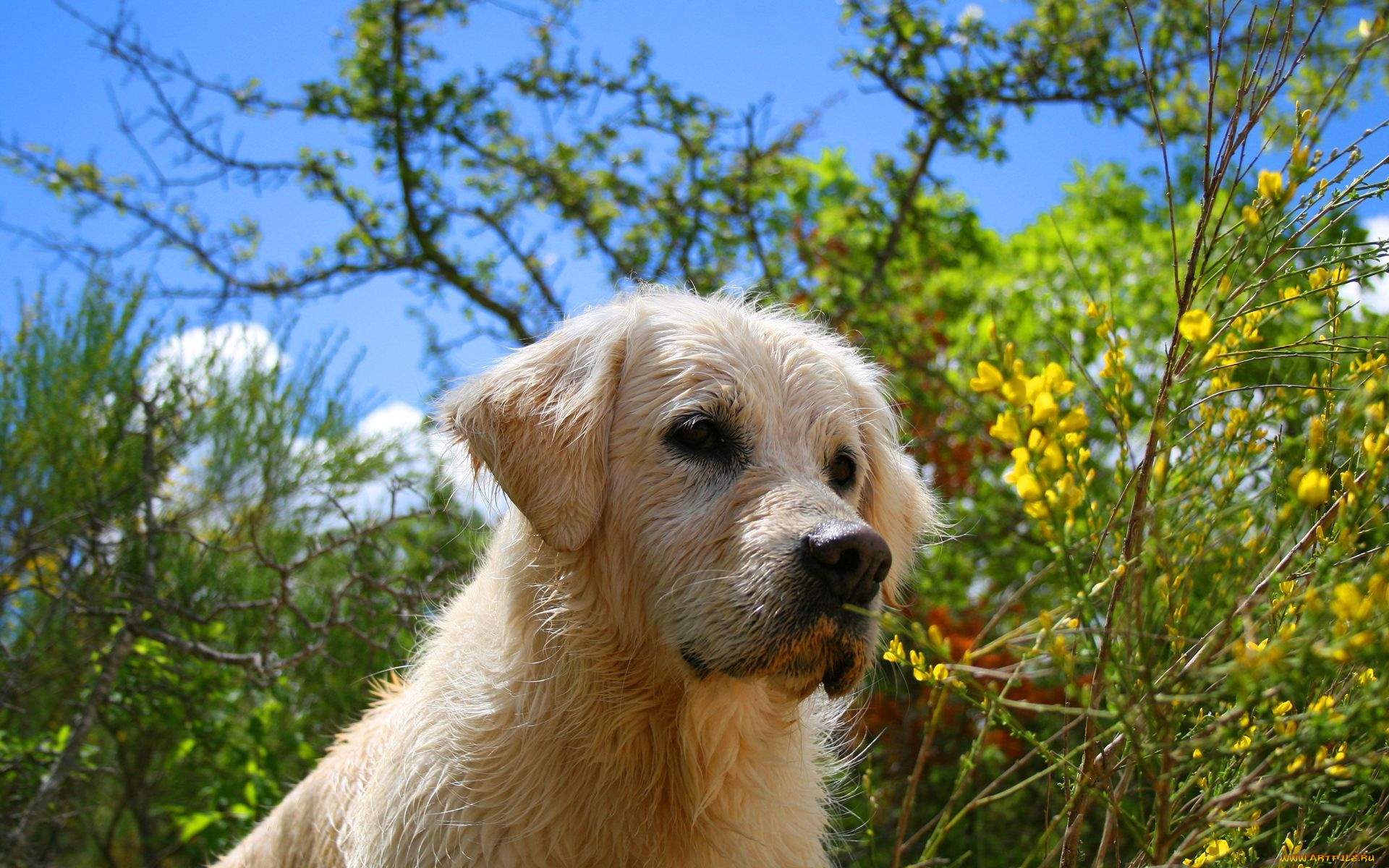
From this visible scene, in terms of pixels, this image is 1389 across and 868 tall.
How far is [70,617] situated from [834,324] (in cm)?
475

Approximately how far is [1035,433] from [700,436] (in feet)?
3.97

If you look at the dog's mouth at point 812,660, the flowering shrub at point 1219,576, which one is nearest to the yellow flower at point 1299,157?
the flowering shrub at point 1219,576

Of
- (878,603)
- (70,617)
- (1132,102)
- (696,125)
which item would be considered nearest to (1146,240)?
(1132,102)

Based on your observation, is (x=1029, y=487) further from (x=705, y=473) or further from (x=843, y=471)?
(x=843, y=471)

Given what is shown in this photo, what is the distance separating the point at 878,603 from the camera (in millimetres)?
2416

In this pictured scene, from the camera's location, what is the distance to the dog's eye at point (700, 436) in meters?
2.55

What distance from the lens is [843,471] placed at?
2.85 metres

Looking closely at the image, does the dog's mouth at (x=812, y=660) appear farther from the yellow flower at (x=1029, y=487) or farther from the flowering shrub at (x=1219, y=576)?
the yellow flower at (x=1029, y=487)

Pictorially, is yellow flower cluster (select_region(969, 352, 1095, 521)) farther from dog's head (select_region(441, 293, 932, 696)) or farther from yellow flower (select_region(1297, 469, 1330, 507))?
dog's head (select_region(441, 293, 932, 696))

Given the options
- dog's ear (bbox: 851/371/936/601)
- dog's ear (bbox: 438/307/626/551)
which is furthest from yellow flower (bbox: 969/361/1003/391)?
dog's ear (bbox: 851/371/936/601)

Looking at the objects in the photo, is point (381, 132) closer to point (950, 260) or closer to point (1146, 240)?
point (950, 260)

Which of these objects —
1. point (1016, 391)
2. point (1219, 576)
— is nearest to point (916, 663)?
point (1219, 576)

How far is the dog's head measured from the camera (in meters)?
2.21

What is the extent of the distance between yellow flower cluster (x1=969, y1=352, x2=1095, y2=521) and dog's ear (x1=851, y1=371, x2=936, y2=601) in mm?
1432
